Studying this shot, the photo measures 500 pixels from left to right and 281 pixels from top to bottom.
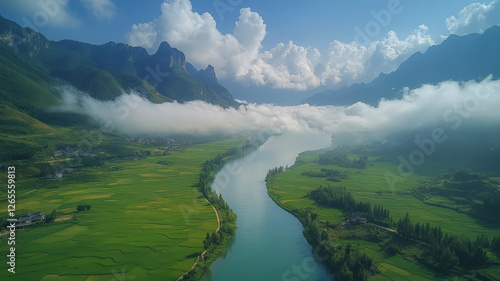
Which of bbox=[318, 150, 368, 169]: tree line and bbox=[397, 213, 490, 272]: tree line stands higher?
bbox=[318, 150, 368, 169]: tree line

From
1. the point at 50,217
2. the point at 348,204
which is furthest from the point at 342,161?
the point at 50,217

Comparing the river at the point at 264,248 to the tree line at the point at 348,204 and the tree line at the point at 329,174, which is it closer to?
the tree line at the point at 348,204

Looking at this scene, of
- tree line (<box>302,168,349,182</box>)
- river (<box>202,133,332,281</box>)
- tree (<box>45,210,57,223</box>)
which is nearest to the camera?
river (<box>202,133,332,281</box>)

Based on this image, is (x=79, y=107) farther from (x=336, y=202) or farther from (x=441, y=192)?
(x=441, y=192)

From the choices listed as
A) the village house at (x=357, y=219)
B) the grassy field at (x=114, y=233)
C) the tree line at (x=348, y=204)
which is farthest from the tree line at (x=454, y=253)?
the grassy field at (x=114, y=233)

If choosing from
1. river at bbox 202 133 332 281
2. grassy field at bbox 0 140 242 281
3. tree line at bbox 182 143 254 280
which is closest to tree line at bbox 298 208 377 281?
river at bbox 202 133 332 281

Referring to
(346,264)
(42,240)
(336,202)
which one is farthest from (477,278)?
(42,240)

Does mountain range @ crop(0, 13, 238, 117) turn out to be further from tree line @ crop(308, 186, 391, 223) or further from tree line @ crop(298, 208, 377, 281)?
tree line @ crop(298, 208, 377, 281)
